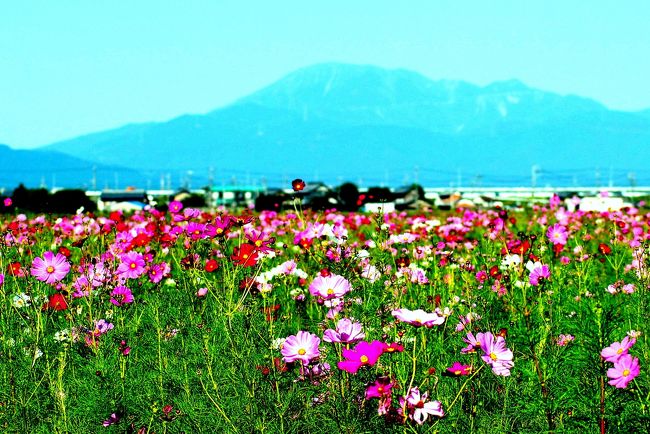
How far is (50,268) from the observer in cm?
382

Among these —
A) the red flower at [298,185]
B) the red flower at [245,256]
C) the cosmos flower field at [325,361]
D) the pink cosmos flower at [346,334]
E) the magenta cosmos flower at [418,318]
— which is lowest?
the cosmos flower field at [325,361]

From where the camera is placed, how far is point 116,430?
131 inches

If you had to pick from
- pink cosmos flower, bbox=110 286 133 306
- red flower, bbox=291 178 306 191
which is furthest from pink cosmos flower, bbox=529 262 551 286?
pink cosmos flower, bbox=110 286 133 306

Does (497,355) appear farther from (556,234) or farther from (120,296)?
(120,296)

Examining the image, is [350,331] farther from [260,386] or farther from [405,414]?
[260,386]

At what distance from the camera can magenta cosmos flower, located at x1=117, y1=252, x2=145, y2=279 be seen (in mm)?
4462

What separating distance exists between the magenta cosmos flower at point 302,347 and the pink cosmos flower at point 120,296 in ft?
5.50

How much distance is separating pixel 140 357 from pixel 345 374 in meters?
1.63

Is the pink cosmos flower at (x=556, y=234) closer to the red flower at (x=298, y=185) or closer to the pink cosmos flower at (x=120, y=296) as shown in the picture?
the red flower at (x=298, y=185)

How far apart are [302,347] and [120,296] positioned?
179 cm

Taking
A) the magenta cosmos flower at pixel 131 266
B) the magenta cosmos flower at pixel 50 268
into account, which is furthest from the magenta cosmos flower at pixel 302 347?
the magenta cosmos flower at pixel 131 266

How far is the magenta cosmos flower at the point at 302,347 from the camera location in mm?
2645

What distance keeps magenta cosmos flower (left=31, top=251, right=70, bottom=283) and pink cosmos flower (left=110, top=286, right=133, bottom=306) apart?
382 mm

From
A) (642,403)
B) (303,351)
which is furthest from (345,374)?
(642,403)
